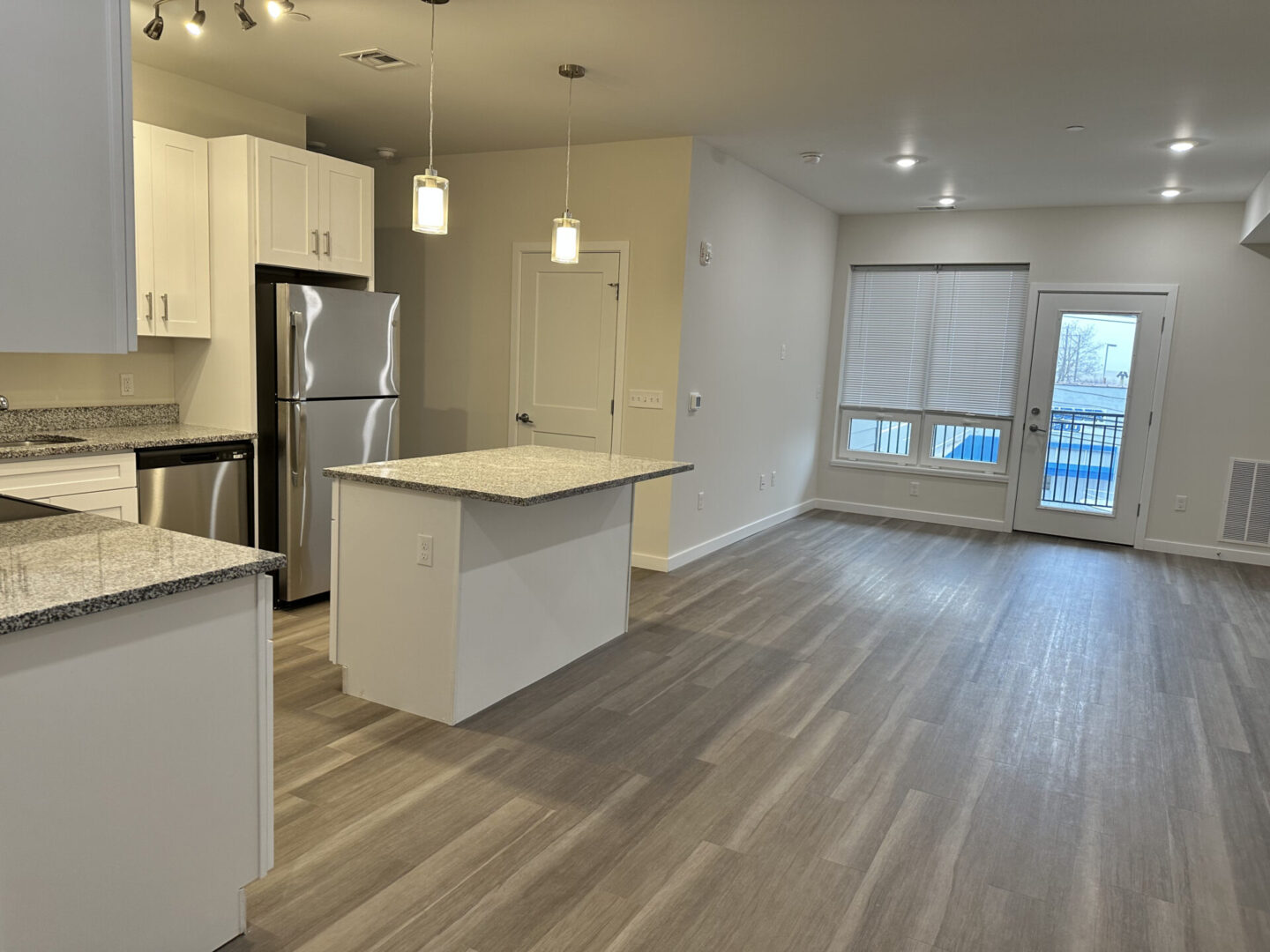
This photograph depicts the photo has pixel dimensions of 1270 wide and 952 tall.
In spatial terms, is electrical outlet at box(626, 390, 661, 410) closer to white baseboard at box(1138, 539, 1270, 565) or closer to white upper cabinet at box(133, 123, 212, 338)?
white upper cabinet at box(133, 123, 212, 338)

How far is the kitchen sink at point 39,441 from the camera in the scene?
3.59 m

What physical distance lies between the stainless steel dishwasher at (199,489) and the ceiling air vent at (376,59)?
186 centimetres

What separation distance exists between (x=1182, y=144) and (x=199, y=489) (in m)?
5.28

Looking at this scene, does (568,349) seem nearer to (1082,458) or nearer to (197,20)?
(197,20)

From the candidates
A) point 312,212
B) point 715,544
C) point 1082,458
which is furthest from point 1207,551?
point 312,212

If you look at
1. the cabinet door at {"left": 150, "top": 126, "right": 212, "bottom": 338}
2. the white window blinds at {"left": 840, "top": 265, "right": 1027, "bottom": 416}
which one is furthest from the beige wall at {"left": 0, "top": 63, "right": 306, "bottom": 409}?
the white window blinds at {"left": 840, "top": 265, "right": 1027, "bottom": 416}

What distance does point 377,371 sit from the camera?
4586mm

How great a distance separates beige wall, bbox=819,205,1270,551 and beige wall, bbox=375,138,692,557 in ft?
10.4

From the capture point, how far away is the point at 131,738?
169 centimetres

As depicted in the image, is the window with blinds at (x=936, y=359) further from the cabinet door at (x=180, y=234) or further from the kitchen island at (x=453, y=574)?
the cabinet door at (x=180, y=234)

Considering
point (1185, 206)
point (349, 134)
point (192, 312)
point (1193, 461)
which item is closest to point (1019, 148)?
point (1185, 206)

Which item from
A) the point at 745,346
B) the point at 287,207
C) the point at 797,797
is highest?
the point at 287,207

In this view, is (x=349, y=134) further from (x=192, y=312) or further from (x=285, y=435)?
(x=285, y=435)

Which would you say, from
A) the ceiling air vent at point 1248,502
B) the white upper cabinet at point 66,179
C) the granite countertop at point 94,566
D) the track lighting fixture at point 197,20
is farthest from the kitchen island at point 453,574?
the ceiling air vent at point 1248,502
